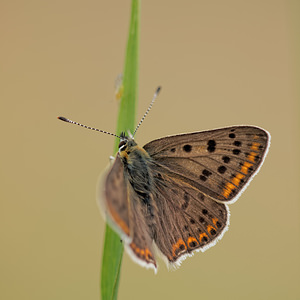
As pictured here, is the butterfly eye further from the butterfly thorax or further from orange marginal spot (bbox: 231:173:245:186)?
orange marginal spot (bbox: 231:173:245:186)

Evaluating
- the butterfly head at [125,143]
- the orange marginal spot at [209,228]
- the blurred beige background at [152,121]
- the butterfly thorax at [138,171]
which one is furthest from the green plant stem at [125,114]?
the blurred beige background at [152,121]

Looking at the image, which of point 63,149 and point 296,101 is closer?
point 296,101

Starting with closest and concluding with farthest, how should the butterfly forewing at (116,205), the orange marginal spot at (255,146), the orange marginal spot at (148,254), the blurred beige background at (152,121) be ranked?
the butterfly forewing at (116,205), the orange marginal spot at (148,254), the orange marginal spot at (255,146), the blurred beige background at (152,121)

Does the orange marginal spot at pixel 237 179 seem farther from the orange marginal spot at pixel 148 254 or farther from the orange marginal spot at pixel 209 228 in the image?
the orange marginal spot at pixel 148 254

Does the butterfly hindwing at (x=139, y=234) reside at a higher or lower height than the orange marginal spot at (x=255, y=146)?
lower

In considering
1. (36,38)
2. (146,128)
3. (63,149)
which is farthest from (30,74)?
(146,128)

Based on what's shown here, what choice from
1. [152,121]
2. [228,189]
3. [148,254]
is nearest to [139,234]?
[148,254]

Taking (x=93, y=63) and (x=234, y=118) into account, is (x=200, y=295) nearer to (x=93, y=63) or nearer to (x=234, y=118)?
(x=234, y=118)
